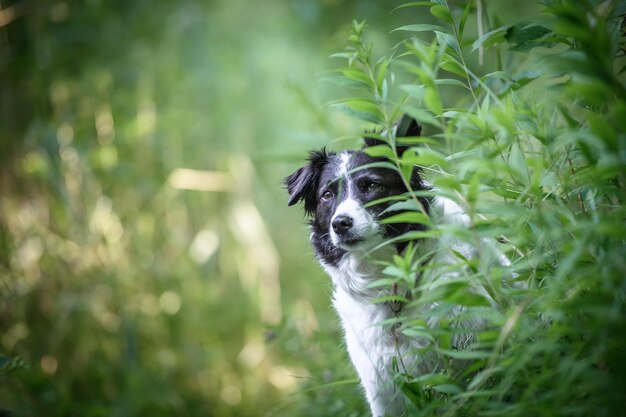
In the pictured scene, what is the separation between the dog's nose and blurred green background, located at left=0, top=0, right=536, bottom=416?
5.46 ft

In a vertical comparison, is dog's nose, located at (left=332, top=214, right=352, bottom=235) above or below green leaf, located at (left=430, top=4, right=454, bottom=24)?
below

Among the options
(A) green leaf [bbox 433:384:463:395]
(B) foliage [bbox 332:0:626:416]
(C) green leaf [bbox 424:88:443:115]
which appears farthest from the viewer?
(A) green leaf [bbox 433:384:463:395]

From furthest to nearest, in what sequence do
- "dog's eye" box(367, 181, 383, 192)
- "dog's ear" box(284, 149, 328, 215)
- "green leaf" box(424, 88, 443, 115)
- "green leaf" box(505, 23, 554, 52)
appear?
"dog's ear" box(284, 149, 328, 215), "dog's eye" box(367, 181, 383, 192), "green leaf" box(505, 23, 554, 52), "green leaf" box(424, 88, 443, 115)

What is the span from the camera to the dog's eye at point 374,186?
2928 millimetres

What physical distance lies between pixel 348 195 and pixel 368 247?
0.30 metres

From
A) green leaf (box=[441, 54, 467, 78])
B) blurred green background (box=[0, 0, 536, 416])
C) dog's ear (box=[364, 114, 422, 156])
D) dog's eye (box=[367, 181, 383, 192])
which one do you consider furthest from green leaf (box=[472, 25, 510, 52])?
blurred green background (box=[0, 0, 536, 416])

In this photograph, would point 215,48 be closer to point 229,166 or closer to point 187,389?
point 229,166

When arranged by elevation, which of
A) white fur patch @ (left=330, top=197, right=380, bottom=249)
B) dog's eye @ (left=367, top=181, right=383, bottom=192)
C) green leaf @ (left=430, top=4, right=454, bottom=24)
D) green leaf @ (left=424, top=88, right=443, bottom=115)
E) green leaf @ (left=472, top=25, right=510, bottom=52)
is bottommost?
white fur patch @ (left=330, top=197, right=380, bottom=249)

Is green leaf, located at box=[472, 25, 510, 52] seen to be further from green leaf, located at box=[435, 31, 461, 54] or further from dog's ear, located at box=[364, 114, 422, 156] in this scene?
dog's ear, located at box=[364, 114, 422, 156]

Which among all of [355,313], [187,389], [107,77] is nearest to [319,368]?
[355,313]

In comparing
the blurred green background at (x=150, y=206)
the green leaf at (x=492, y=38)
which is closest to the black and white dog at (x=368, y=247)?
the green leaf at (x=492, y=38)

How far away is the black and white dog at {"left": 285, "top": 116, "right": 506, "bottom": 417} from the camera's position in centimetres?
265

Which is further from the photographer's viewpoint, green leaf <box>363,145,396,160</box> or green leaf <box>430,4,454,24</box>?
green leaf <box>430,4,454,24</box>

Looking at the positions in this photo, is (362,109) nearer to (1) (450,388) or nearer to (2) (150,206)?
(1) (450,388)
